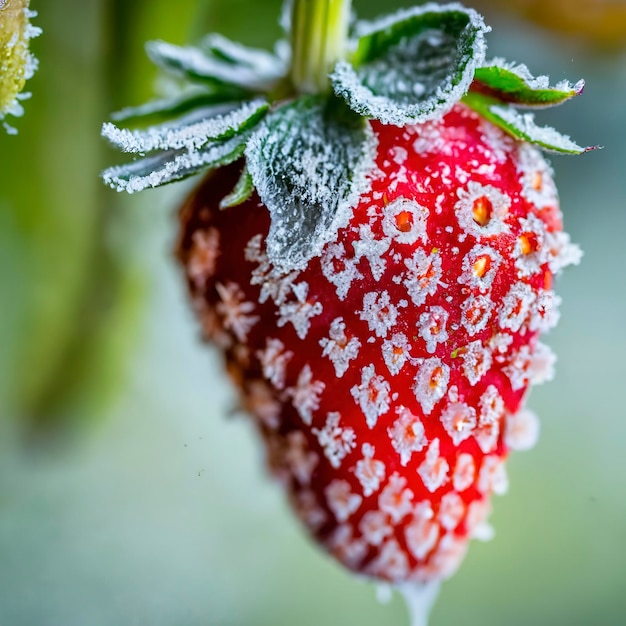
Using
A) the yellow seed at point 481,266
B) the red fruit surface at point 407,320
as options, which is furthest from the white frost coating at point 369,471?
the yellow seed at point 481,266

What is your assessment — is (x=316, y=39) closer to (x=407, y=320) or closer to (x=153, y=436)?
(x=407, y=320)

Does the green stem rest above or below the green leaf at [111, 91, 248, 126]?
above

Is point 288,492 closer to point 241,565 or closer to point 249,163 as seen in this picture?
point 249,163

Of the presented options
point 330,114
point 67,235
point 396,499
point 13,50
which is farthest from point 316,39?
point 67,235

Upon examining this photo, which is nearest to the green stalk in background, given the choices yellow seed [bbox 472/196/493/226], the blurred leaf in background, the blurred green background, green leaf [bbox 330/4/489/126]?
the blurred green background

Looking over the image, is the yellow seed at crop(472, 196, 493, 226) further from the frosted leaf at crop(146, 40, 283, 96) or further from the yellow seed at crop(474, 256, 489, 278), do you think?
the frosted leaf at crop(146, 40, 283, 96)

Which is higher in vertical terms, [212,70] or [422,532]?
[212,70]

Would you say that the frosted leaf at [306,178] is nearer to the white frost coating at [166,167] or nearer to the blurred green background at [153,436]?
the white frost coating at [166,167]

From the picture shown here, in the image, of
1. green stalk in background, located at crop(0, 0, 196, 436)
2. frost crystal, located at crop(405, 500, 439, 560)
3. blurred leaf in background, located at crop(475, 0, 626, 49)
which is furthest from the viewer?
blurred leaf in background, located at crop(475, 0, 626, 49)
